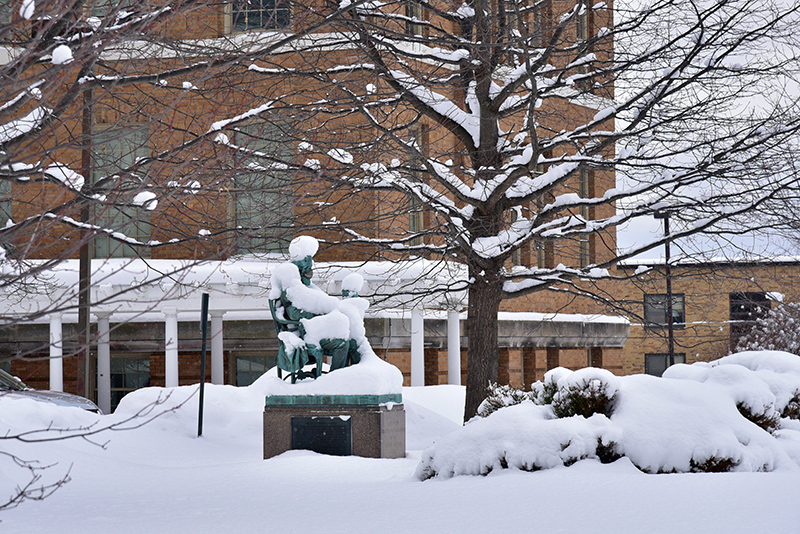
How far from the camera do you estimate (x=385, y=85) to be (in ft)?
44.6

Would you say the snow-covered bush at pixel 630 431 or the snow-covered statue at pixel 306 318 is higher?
the snow-covered statue at pixel 306 318

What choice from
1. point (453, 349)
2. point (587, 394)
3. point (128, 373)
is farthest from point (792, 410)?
point (128, 373)

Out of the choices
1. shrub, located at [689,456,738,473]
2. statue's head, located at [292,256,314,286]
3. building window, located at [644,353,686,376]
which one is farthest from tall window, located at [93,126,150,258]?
building window, located at [644,353,686,376]

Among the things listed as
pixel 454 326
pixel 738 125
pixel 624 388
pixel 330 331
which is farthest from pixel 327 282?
pixel 624 388

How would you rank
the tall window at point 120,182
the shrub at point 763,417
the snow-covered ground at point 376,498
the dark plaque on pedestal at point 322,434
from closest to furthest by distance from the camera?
1. the tall window at point 120,182
2. the snow-covered ground at point 376,498
3. the shrub at point 763,417
4. the dark plaque on pedestal at point 322,434

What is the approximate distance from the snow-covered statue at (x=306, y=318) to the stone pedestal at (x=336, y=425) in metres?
0.50

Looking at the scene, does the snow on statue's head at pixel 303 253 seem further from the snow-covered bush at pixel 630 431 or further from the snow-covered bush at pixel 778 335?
the snow-covered bush at pixel 778 335

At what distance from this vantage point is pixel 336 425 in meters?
10.8

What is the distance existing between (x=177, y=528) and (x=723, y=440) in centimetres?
467

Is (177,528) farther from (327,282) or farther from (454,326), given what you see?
(454,326)

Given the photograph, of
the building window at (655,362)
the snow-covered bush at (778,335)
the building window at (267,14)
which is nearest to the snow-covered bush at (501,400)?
the building window at (267,14)

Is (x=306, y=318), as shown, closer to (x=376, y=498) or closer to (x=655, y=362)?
(x=376, y=498)

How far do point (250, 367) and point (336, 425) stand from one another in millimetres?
11981

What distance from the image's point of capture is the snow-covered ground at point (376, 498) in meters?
5.67
